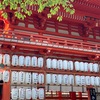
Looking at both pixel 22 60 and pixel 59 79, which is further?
pixel 59 79

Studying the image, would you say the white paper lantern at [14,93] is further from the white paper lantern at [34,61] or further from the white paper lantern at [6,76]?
the white paper lantern at [34,61]

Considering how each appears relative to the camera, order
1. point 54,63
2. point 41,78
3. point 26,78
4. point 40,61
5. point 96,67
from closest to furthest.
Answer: point 26,78
point 41,78
point 40,61
point 54,63
point 96,67

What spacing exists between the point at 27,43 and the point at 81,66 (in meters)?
3.69

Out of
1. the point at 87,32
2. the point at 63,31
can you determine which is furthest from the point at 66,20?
the point at 87,32

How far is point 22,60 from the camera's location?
10281 mm

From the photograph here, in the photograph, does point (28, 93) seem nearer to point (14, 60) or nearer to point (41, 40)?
point (14, 60)

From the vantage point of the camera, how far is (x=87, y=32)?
43.3ft

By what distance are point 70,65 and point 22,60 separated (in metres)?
2.91

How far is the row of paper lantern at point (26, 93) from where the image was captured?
9.80m

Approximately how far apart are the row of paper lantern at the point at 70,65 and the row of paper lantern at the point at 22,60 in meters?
0.54

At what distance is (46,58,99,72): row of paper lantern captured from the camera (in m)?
11.1

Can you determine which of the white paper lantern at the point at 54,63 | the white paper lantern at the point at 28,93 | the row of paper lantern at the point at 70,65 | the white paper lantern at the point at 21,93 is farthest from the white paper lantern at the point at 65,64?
the white paper lantern at the point at 21,93

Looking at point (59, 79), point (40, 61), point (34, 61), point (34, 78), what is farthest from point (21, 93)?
point (59, 79)

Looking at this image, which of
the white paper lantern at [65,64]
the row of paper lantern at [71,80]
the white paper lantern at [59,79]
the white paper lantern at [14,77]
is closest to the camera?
the white paper lantern at [14,77]
